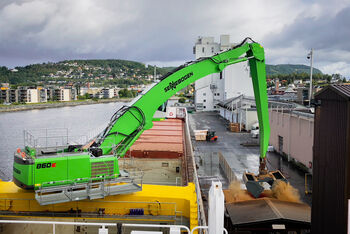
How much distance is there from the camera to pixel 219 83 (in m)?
69.0

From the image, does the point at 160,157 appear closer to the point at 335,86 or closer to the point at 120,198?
the point at 120,198

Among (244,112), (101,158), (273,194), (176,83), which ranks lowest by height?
(273,194)

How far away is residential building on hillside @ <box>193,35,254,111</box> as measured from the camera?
6234 cm

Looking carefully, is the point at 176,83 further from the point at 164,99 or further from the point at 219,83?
the point at 219,83

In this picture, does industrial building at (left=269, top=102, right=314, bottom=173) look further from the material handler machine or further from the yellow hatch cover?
the yellow hatch cover

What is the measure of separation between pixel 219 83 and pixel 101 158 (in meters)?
61.3

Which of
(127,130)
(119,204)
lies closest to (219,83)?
(127,130)

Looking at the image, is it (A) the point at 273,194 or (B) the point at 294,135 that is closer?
(A) the point at 273,194

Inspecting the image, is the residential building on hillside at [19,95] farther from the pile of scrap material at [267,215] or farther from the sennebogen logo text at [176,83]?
the pile of scrap material at [267,215]

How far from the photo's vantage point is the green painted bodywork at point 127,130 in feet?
29.4

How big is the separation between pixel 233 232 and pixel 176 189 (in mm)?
3134

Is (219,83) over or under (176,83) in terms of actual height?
over

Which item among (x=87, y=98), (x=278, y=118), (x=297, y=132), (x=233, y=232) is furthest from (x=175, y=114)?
(x=87, y=98)

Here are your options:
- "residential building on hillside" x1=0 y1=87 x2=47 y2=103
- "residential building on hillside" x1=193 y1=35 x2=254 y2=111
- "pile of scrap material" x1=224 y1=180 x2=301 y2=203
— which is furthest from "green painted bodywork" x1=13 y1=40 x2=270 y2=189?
"residential building on hillside" x1=0 y1=87 x2=47 y2=103
